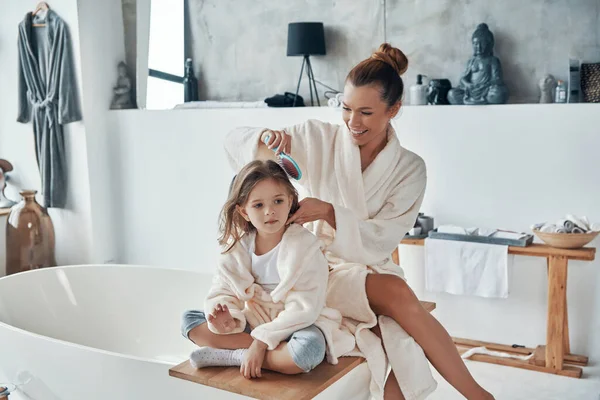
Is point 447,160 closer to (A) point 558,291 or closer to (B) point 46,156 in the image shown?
(A) point 558,291

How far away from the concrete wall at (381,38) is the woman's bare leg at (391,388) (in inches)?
83.5

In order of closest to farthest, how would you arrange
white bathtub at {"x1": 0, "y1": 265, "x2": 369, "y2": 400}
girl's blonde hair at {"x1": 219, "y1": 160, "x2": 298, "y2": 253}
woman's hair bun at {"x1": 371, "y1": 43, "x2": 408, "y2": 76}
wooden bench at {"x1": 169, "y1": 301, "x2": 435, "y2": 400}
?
wooden bench at {"x1": 169, "y1": 301, "x2": 435, "y2": 400} → girl's blonde hair at {"x1": 219, "y1": 160, "x2": 298, "y2": 253} → woman's hair bun at {"x1": 371, "y1": 43, "x2": 408, "y2": 76} → white bathtub at {"x1": 0, "y1": 265, "x2": 369, "y2": 400}

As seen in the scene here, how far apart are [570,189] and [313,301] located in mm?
1943

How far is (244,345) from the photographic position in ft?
6.76

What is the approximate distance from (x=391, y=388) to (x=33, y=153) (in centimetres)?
358

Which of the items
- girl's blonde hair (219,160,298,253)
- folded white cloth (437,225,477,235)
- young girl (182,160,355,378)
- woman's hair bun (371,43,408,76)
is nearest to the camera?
young girl (182,160,355,378)

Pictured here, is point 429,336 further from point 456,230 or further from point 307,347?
point 456,230

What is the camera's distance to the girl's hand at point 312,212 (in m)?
2.16

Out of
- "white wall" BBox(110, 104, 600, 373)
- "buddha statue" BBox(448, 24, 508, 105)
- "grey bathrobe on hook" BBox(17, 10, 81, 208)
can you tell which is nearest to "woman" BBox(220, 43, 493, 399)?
"white wall" BBox(110, 104, 600, 373)

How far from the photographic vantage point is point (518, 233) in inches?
141

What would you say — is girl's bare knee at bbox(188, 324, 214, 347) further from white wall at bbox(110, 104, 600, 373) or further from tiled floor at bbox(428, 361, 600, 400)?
white wall at bbox(110, 104, 600, 373)

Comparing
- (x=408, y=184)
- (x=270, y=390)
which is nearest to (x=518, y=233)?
(x=408, y=184)

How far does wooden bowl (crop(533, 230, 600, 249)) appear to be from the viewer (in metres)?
3.34

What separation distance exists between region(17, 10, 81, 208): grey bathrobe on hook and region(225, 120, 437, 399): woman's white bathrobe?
8.28ft
